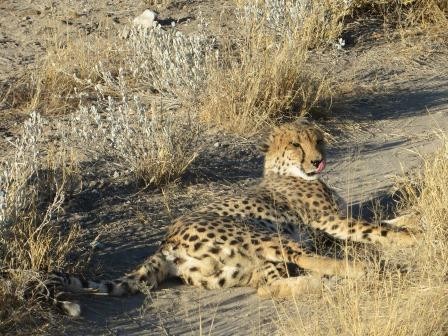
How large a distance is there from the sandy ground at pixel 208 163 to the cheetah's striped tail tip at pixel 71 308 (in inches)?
1.6

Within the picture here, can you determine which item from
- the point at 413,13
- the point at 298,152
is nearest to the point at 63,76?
the point at 298,152

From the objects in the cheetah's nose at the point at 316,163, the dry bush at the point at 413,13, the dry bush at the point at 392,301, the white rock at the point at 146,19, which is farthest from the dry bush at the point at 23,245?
the dry bush at the point at 413,13

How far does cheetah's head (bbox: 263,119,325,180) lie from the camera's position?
5273 mm

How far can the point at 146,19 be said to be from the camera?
8.82 metres

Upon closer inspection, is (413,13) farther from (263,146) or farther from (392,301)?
(392,301)

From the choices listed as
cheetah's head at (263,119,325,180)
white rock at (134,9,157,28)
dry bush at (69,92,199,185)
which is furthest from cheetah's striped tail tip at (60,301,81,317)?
white rock at (134,9,157,28)

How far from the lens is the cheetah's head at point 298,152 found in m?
5.27

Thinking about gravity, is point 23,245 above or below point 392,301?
below

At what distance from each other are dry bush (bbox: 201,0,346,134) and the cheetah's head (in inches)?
53.0

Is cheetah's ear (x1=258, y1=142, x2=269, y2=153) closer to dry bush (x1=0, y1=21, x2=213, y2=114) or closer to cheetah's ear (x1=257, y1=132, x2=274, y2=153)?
cheetah's ear (x1=257, y1=132, x2=274, y2=153)

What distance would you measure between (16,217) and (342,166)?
2717 millimetres

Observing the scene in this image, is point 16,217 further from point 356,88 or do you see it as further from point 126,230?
point 356,88

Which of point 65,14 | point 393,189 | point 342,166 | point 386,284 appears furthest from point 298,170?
point 65,14

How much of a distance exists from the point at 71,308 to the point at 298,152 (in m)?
1.87
